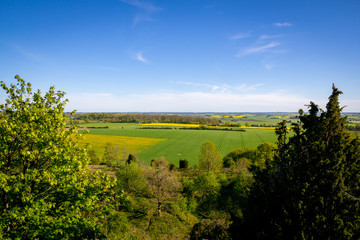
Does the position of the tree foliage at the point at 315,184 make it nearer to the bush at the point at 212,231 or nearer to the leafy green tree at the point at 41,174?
the bush at the point at 212,231

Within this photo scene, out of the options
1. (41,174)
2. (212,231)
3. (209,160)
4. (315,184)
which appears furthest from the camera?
(209,160)

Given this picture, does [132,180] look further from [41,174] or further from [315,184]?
[315,184]

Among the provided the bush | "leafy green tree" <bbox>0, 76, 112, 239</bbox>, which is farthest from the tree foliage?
"leafy green tree" <bbox>0, 76, 112, 239</bbox>

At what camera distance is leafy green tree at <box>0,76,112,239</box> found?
7.70m

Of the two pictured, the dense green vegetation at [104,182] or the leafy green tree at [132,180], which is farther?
the leafy green tree at [132,180]

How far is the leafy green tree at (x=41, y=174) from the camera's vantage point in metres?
7.70

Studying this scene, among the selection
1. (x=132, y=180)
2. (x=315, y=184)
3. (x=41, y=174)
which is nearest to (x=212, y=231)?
(x=315, y=184)

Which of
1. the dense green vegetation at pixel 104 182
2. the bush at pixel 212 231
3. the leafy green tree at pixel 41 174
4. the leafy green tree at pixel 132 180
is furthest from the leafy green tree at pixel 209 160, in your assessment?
the leafy green tree at pixel 41 174

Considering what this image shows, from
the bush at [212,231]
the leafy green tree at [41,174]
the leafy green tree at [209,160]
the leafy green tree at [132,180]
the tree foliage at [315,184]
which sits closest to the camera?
the leafy green tree at [41,174]

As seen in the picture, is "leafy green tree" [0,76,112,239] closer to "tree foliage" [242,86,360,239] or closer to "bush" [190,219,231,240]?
"tree foliage" [242,86,360,239]

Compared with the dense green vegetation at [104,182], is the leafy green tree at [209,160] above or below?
below

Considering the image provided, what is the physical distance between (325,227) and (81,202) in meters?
11.6

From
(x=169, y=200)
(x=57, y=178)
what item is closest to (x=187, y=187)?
(x=169, y=200)

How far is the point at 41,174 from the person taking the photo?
27.0 ft
